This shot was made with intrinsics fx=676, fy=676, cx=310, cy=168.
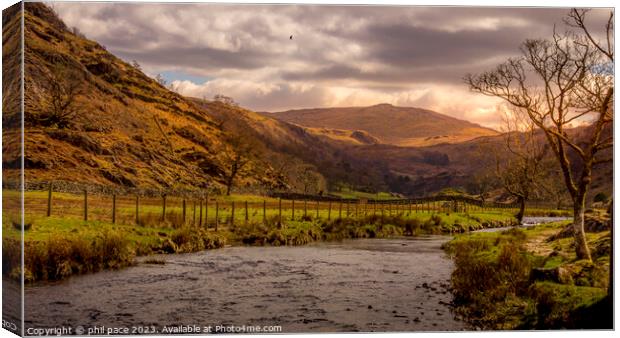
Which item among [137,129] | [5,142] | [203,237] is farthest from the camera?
[137,129]

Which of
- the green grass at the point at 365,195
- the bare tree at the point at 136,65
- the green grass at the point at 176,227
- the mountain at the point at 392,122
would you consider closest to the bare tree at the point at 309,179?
the green grass at the point at 176,227

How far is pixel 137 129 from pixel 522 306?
45345 mm

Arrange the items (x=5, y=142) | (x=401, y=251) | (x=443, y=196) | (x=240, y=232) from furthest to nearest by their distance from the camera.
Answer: (x=240, y=232)
(x=401, y=251)
(x=443, y=196)
(x=5, y=142)

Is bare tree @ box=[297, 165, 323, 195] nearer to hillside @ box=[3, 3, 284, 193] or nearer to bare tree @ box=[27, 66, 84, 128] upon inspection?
hillside @ box=[3, 3, 284, 193]

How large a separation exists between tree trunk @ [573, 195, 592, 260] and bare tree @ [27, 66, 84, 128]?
1758cm

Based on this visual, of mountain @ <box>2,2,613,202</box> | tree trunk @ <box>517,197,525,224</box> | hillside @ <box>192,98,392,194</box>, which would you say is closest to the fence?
tree trunk @ <box>517,197,525,224</box>

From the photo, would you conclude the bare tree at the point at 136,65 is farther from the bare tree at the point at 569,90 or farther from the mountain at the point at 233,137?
the bare tree at the point at 569,90

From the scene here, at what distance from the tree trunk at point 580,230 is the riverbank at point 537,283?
1.19 ft

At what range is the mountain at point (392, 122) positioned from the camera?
25.3 meters

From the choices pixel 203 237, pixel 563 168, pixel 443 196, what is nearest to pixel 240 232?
pixel 203 237

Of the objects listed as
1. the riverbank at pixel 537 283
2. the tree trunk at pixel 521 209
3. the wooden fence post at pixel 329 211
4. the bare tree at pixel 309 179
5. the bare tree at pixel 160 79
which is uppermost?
the bare tree at pixel 160 79

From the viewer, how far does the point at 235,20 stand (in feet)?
70.8

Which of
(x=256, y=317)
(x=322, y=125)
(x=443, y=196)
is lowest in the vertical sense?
(x=256, y=317)

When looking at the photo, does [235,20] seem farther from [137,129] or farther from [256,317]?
[137,129]
